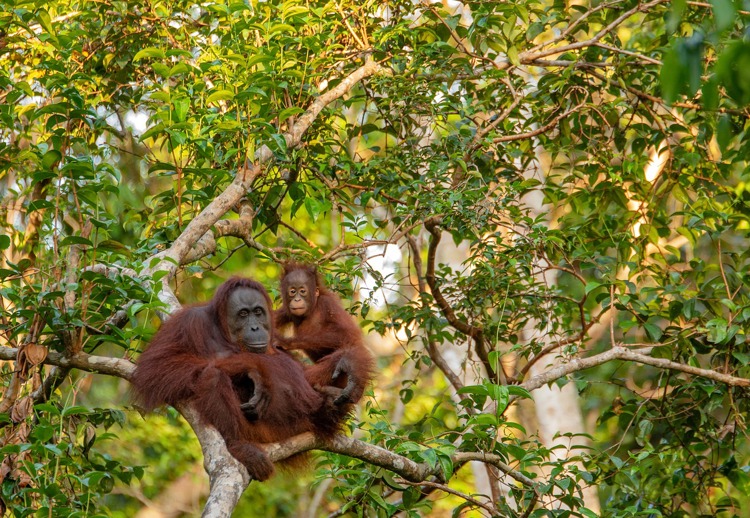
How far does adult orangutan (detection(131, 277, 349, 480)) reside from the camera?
138 inches

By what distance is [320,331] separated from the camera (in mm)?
4961

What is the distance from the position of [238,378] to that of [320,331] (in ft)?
3.59

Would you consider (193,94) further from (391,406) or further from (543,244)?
(391,406)

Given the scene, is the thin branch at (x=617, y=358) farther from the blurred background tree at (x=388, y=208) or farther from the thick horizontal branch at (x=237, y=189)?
the thick horizontal branch at (x=237, y=189)

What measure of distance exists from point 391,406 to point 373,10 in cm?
723

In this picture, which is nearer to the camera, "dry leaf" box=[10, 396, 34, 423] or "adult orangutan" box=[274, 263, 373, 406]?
"dry leaf" box=[10, 396, 34, 423]

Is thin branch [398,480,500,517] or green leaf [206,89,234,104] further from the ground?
green leaf [206,89,234,104]

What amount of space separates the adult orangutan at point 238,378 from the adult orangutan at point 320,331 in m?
0.06

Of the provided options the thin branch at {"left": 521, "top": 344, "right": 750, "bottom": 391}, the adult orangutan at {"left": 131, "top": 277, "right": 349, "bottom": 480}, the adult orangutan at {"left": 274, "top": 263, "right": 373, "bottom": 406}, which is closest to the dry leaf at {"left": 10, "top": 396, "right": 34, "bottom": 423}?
the adult orangutan at {"left": 131, "top": 277, "right": 349, "bottom": 480}

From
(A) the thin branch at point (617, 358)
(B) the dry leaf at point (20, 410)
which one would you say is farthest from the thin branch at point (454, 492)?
(B) the dry leaf at point (20, 410)

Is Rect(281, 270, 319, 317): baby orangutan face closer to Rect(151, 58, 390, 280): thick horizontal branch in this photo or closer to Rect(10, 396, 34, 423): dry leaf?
Rect(151, 58, 390, 280): thick horizontal branch

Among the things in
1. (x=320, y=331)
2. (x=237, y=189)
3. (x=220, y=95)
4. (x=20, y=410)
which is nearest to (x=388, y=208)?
(x=320, y=331)

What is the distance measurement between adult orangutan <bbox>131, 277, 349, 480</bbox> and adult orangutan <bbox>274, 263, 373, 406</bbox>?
0.21 ft

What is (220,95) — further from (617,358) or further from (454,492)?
(617,358)
